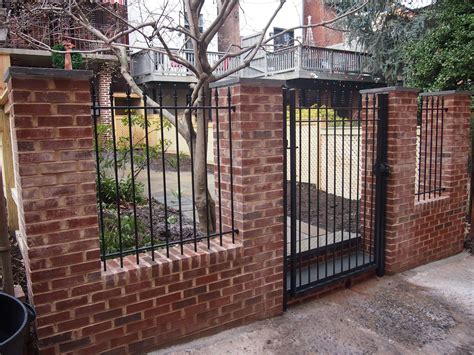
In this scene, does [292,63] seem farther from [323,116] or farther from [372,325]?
[372,325]

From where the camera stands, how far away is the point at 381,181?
3973 mm

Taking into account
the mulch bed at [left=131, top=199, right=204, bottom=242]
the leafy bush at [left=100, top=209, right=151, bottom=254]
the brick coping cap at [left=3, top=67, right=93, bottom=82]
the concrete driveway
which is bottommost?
the concrete driveway

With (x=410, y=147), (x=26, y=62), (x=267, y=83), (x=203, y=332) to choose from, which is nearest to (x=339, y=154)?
(x=410, y=147)

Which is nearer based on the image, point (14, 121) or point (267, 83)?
point (14, 121)

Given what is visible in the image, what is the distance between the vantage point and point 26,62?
1412 cm

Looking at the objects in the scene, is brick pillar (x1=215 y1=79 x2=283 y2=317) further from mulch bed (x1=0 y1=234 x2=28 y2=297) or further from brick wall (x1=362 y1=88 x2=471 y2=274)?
mulch bed (x1=0 y1=234 x2=28 y2=297)

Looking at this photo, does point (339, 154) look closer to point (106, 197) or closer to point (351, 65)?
point (106, 197)

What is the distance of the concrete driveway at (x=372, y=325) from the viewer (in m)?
2.78

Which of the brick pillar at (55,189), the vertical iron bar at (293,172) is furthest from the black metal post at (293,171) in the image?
the brick pillar at (55,189)

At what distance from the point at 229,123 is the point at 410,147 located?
2092mm

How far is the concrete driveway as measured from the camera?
9.11ft

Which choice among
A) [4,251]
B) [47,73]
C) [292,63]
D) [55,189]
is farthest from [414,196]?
[292,63]

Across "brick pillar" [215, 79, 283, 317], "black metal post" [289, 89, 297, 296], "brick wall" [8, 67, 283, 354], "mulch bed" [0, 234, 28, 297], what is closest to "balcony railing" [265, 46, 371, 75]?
"black metal post" [289, 89, 297, 296]

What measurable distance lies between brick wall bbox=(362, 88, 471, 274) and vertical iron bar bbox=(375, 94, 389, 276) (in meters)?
0.04
